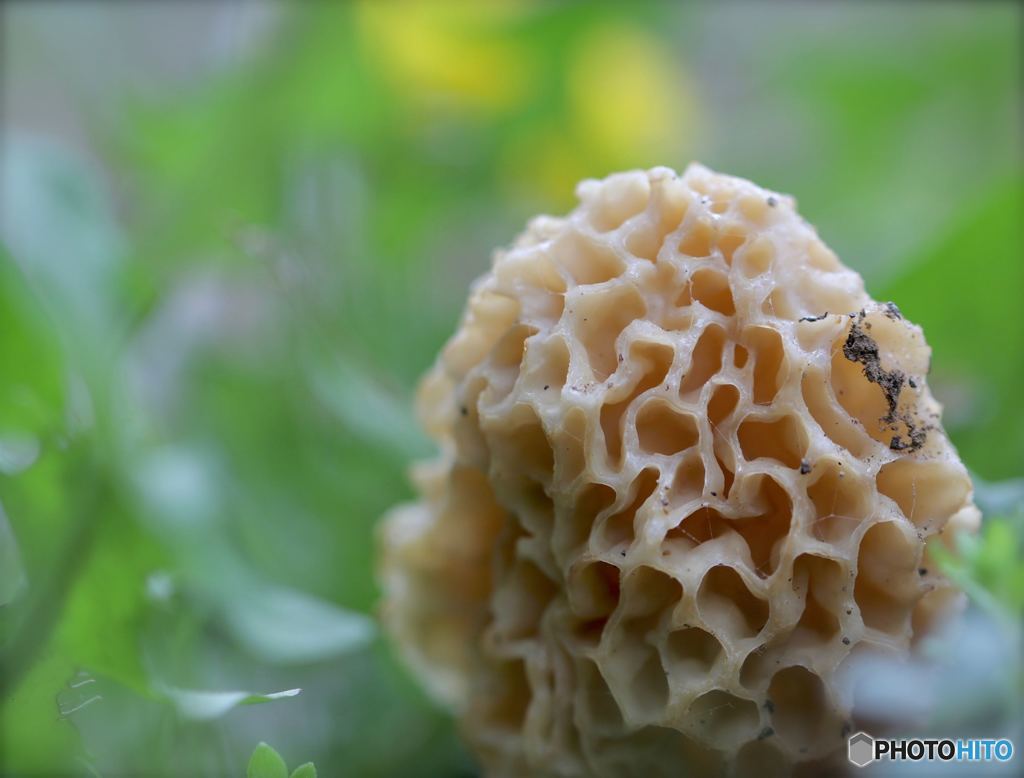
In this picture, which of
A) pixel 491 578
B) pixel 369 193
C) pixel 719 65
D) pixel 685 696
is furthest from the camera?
pixel 719 65

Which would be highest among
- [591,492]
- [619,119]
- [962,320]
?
[619,119]


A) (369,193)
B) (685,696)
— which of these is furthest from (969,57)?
(685,696)

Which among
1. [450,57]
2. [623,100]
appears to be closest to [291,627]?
[450,57]

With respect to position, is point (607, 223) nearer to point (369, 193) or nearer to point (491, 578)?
point (491, 578)

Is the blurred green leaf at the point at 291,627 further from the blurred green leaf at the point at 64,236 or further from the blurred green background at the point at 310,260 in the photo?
the blurred green leaf at the point at 64,236

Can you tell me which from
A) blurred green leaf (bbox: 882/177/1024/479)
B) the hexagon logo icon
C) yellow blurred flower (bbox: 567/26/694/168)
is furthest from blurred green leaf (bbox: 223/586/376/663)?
yellow blurred flower (bbox: 567/26/694/168)

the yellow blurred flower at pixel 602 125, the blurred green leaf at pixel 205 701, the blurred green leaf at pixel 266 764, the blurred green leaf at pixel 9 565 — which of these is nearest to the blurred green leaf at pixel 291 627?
the blurred green leaf at pixel 205 701
